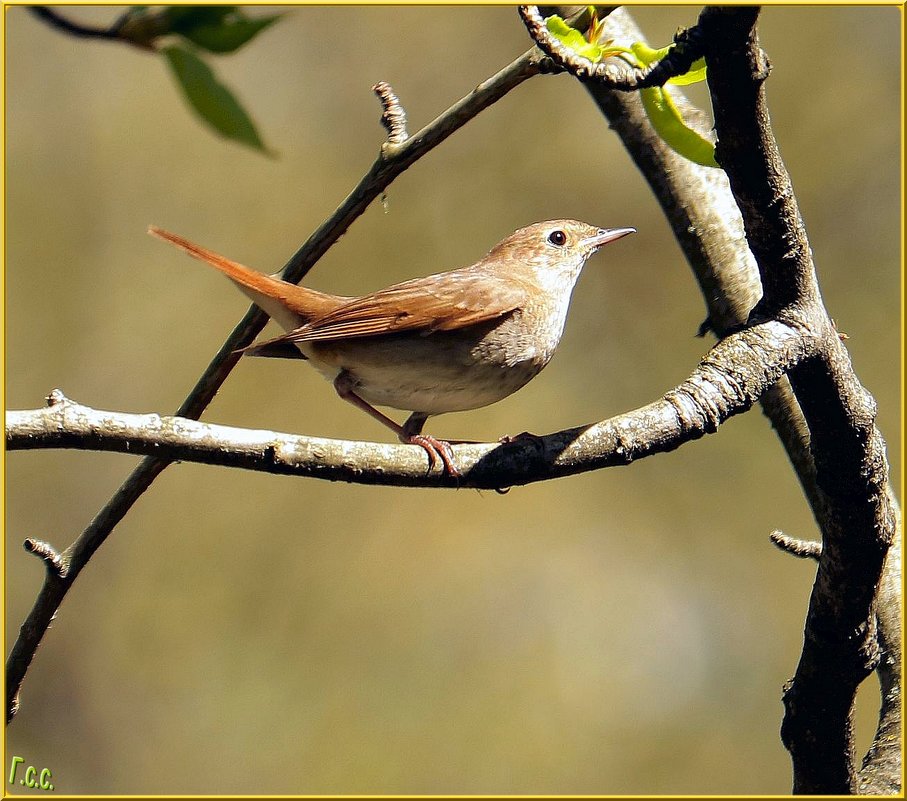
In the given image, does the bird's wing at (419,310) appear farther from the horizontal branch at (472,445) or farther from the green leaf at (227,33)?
the green leaf at (227,33)

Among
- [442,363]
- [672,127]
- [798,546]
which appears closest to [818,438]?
[798,546]

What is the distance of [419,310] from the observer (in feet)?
12.6

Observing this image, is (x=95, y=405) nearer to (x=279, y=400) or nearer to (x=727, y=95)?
(x=279, y=400)

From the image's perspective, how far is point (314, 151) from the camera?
396 inches

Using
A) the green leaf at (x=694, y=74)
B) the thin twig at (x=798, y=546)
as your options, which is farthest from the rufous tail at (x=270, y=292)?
the thin twig at (x=798, y=546)

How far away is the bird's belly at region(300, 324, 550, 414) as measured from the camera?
3.66 meters

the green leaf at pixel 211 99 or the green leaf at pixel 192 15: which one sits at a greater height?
the green leaf at pixel 192 15

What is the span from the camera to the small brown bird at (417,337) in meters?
3.67

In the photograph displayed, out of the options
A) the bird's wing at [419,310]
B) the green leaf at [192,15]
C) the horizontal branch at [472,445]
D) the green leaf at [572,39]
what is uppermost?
the bird's wing at [419,310]

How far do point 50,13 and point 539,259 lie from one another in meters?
3.48

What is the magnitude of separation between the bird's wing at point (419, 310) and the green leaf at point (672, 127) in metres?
1.46

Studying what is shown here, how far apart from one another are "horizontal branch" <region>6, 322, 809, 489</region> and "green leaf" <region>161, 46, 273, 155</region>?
37.5 inches

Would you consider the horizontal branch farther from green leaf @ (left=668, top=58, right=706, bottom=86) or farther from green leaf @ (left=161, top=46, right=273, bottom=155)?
green leaf @ (left=161, top=46, right=273, bottom=155)

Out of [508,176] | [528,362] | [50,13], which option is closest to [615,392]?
[508,176]
